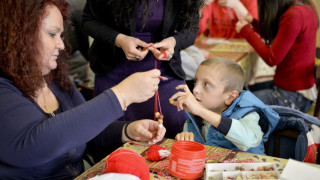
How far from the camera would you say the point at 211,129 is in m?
1.71

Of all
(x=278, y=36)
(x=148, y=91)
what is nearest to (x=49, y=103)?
(x=148, y=91)

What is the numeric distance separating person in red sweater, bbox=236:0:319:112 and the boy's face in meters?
1.16

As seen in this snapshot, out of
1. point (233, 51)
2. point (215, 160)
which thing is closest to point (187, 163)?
point (215, 160)

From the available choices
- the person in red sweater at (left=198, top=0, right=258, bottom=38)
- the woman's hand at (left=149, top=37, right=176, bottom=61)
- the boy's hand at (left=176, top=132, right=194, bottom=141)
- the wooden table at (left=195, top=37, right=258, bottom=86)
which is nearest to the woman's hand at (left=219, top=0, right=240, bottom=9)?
the wooden table at (left=195, top=37, right=258, bottom=86)

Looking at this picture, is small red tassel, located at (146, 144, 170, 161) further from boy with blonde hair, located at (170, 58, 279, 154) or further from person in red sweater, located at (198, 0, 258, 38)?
person in red sweater, located at (198, 0, 258, 38)

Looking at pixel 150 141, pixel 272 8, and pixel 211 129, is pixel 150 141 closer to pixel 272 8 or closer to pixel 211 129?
pixel 211 129

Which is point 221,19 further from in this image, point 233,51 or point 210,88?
point 210,88

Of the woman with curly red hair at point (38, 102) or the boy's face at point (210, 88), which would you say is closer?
the woman with curly red hair at point (38, 102)

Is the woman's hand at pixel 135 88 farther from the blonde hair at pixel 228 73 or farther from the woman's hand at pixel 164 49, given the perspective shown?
the blonde hair at pixel 228 73

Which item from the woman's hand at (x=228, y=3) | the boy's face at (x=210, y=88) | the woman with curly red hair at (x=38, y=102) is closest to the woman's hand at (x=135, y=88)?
the woman with curly red hair at (x=38, y=102)

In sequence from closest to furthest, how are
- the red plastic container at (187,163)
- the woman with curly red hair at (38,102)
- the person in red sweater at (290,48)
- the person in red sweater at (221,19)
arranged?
the woman with curly red hair at (38,102), the red plastic container at (187,163), the person in red sweater at (290,48), the person in red sweater at (221,19)

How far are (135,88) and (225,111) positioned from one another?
0.68m

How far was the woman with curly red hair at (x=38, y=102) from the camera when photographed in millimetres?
1067

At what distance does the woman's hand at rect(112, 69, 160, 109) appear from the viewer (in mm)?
1145
